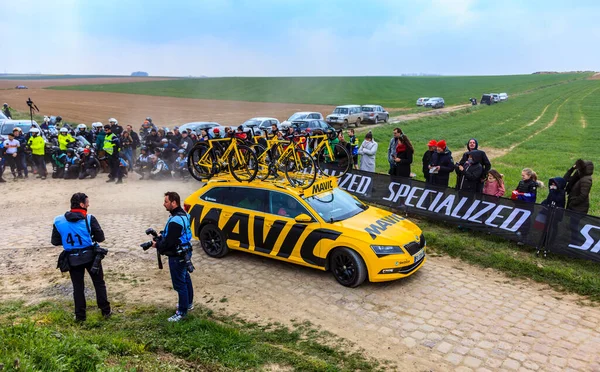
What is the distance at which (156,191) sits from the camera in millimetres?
14508

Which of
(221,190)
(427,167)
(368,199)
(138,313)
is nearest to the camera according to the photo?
(138,313)

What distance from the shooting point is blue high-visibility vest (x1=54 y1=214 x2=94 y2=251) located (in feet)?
19.4

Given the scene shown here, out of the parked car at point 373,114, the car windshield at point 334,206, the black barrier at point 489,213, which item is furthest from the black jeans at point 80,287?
the parked car at point 373,114

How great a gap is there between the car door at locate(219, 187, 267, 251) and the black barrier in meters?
2.25

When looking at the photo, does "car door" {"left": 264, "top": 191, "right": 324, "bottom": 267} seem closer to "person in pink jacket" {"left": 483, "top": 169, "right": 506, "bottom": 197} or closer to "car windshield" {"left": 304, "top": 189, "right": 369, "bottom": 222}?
"car windshield" {"left": 304, "top": 189, "right": 369, "bottom": 222}

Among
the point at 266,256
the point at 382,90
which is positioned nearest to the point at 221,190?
the point at 266,256

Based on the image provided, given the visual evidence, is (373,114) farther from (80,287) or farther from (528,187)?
(80,287)

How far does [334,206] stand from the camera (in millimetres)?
8250

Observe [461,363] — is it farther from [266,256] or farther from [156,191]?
[156,191]

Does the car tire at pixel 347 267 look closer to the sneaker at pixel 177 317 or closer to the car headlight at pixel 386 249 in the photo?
the car headlight at pixel 386 249

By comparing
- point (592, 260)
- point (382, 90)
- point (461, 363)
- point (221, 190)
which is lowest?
point (461, 363)

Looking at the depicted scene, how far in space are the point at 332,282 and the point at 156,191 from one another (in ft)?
28.7

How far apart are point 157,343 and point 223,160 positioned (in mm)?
4724

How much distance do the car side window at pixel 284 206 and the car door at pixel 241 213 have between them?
18 cm
